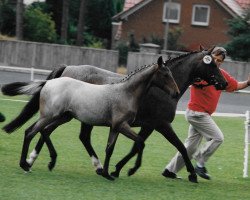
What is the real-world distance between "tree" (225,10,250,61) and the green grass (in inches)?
979

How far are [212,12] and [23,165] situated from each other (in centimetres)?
4641

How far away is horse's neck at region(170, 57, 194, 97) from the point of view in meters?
13.6

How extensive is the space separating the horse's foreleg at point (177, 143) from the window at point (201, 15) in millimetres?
A: 45794

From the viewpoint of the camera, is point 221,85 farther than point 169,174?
No

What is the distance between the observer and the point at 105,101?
12984 millimetres

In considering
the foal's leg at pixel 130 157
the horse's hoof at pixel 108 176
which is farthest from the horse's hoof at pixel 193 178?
the horse's hoof at pixel 108 176

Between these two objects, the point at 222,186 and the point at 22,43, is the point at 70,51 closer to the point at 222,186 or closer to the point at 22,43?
the point at 22,43

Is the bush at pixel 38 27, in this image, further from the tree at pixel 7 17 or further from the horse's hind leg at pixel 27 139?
the horse's hind leg at pixel 27 139

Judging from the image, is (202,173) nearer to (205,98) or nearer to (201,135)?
(201,135)

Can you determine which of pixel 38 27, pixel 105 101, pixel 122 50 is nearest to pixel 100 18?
pixel 38 27

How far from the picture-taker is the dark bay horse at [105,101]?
12.9 meters

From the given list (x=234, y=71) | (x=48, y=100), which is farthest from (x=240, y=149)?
(x=234, y=71)

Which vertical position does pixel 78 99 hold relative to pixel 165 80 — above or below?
below

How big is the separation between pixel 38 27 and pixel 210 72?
42.4m
